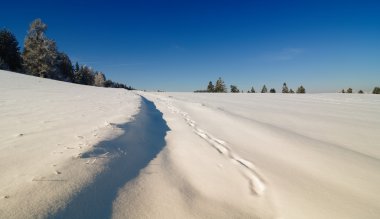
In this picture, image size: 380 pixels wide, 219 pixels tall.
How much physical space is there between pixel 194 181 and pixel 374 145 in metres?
3.28

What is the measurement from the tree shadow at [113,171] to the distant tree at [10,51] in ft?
153

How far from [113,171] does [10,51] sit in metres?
50.7

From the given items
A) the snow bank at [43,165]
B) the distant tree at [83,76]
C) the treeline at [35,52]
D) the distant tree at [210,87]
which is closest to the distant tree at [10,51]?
the treeline at [35,52]

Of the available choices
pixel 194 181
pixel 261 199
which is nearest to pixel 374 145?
pixel 261 199

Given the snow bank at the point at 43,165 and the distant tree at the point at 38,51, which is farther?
the distant tree at the point at 38,51

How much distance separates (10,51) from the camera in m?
40.6

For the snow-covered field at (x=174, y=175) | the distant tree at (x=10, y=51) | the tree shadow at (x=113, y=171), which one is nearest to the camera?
the tree shadow at (x=113, y=171)

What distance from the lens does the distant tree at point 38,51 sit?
110 ft

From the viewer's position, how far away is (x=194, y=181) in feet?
7.68

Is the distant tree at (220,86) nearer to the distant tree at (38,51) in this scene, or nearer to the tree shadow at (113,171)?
the distant tree at (38,51)

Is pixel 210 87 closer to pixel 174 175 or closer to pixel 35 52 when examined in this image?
pixel 35 52

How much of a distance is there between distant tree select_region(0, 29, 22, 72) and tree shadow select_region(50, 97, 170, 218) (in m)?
46.7

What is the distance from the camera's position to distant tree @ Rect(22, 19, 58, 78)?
33.5 metres

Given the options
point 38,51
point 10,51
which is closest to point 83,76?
point 10,51
